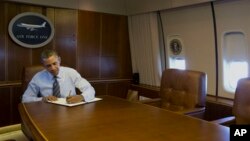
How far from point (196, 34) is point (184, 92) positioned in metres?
1.22

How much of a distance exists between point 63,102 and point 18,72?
180 cm

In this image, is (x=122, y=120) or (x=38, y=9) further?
(x=38, y=9)

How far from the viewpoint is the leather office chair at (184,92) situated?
2.62m

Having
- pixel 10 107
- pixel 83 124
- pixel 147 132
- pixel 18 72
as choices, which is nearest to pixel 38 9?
pixel 18 72

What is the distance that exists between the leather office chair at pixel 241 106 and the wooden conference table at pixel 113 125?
560 millimetres

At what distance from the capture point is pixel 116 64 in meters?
4.69

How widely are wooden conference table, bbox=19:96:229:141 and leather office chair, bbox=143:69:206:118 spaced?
71 centimetres

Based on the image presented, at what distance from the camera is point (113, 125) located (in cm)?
165

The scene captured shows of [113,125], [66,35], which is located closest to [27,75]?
[66,35]

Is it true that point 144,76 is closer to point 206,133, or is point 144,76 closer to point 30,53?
point 30,53

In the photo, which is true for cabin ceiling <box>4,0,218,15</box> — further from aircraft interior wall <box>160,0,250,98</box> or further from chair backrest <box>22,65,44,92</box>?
chair backrest <box>22,65,44,92</box>

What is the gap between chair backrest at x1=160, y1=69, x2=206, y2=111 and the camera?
8.67ft

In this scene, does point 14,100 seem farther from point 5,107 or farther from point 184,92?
point 184,92

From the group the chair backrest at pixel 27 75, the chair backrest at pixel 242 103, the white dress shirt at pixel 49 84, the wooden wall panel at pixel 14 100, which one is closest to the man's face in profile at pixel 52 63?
the white dress shirt at pixel 49 84
